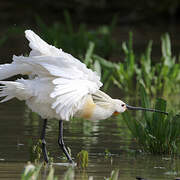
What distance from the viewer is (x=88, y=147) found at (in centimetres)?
721

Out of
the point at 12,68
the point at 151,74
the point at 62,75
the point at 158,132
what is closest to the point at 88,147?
the point at 158,132

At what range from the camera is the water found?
6.02 meters

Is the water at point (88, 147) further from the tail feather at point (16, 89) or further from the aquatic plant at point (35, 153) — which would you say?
the tail feather at point (16, 89)

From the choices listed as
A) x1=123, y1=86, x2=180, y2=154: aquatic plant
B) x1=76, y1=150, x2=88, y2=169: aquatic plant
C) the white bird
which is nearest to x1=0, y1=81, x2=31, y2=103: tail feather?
the white bird

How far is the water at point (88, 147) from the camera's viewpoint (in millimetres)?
6016

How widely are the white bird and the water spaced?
39 cm

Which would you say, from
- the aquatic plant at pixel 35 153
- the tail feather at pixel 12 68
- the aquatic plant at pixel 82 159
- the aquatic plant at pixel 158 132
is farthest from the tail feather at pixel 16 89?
the aquatic plant at pixel 158 132

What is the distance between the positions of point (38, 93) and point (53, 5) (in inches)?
949

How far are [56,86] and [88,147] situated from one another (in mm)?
1659

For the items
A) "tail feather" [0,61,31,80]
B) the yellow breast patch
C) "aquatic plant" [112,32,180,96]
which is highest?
"aquatic plant" [112,32,180,96]

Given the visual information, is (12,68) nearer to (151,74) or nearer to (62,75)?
(62,75)

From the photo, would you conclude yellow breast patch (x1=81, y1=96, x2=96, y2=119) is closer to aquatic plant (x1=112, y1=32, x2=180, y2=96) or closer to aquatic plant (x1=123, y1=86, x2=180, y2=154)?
aquatic plant (x1=123, y1=86, x2=180, y2=154)

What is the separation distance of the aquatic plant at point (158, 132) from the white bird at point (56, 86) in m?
0.45

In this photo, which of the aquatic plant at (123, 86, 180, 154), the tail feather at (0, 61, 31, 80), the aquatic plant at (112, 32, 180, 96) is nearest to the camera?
the tail feather at (0, 61, 31, 80)
